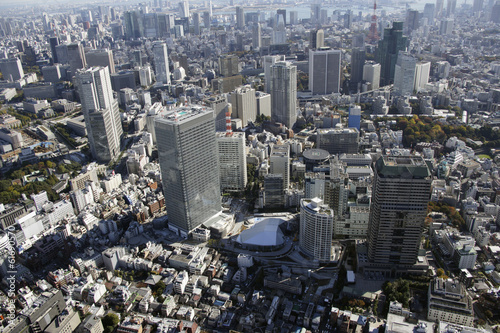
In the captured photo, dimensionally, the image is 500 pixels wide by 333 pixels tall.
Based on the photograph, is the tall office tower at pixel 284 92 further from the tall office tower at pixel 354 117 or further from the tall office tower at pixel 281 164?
the tall office tower at pixel 281 164

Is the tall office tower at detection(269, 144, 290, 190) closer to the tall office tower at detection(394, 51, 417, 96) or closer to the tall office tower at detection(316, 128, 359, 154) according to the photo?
the tall office tower at detection(316, 128, 359, 154)

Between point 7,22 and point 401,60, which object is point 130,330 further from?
point 7,22

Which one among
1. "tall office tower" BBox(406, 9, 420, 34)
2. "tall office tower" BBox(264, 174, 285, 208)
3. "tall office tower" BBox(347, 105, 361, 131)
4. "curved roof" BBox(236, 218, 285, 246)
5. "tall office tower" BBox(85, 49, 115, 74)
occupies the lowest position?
"curved roof" BBox(236, 218, 285, 246)

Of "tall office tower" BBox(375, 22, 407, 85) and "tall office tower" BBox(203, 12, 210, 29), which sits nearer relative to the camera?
"tall office tower" BBox(375, 22, 407, 85)

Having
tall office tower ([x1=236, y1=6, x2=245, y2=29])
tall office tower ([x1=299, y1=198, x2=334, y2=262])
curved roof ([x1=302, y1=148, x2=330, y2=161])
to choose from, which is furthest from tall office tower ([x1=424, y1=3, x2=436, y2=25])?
tall office tower ([x1=299, y1=198, x2=334, y2=262])

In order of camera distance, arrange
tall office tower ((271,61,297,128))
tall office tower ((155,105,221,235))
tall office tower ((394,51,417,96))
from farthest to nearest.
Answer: tall office tower ((394,51,417,96))
tall office tower ((271,61,297,128))
tall office tower ((155,105,221,235))

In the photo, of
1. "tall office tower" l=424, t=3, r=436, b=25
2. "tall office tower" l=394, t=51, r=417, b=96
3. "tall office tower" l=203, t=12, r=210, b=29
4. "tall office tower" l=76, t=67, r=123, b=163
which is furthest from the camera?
"tall office tower" l=203, t=12, r=210, b=29

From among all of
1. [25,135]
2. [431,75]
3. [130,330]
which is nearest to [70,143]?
[25,135]

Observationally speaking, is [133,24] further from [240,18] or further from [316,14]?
[316,14]
